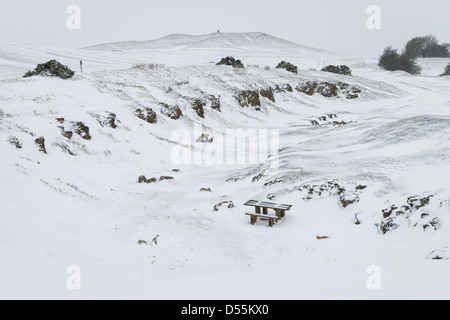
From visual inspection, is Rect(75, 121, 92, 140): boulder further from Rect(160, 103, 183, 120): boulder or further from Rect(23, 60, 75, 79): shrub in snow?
Rect(23, 60, 75, 79): shrub in snow

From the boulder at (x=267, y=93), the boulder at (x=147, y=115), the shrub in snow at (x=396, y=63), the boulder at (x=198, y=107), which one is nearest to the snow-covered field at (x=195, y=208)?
the boulder at (x=147, y=115)

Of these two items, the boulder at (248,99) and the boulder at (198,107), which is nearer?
the boulder at (198,107)

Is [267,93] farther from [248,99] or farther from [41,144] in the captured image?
[41,144]

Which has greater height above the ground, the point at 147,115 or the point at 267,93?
the point at 267,93

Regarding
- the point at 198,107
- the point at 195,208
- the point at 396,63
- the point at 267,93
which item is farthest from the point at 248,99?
the point at 396,63

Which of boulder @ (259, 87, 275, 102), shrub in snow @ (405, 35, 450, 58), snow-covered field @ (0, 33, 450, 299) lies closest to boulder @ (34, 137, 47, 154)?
snow-covered field @ (0, 33, 450, 299)

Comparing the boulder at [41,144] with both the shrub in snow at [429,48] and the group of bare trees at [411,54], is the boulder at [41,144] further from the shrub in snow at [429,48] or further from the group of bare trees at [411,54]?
the shrub in snow at [429,48]
